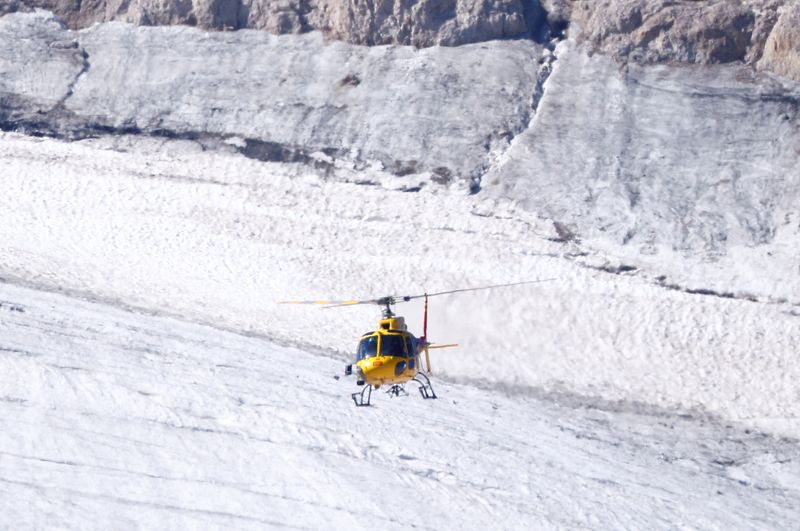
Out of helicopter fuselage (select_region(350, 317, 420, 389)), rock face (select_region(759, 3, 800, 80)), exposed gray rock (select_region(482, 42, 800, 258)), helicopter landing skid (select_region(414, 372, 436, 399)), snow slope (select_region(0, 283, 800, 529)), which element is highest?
rock face (select_region(759, 3, 800, 80))

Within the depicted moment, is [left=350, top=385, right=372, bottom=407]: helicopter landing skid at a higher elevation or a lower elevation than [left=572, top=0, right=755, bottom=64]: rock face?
lower

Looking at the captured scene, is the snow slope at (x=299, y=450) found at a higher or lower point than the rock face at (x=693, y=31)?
lower

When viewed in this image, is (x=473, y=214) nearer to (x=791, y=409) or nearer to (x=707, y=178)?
(x=707, y=178)

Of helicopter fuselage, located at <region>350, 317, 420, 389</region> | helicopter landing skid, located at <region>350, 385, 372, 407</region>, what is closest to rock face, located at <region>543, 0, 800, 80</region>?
helicopter landing skid, located at <region>350, 385, 372, 407</region>

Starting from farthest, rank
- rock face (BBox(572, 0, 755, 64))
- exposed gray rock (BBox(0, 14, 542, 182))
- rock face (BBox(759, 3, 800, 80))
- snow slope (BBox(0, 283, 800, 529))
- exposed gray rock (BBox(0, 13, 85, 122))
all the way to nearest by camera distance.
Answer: exposed gray rock (BBox(0, 13, 85, 122)) → rock face (BBox(572, 0, 755, 64)) → exposed gray rock (BBox(0, 14, 542, 182)) → rock face (BBox(759, 3, 800, 80)) → snow slope (BBox(0, 283, 800, 529))

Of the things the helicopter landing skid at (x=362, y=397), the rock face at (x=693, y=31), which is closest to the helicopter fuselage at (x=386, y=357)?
the helicopter landing skid at (x=362, y=397)

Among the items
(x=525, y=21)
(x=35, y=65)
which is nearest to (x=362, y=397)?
(x=525, y=21)

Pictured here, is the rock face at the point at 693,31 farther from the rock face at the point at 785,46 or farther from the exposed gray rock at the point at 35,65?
the exposed gray rock at the point at 35,65

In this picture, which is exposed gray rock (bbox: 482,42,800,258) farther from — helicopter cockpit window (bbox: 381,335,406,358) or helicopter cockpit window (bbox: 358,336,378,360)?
helicopter cockpit window (bbox: 358,336,378,360)
